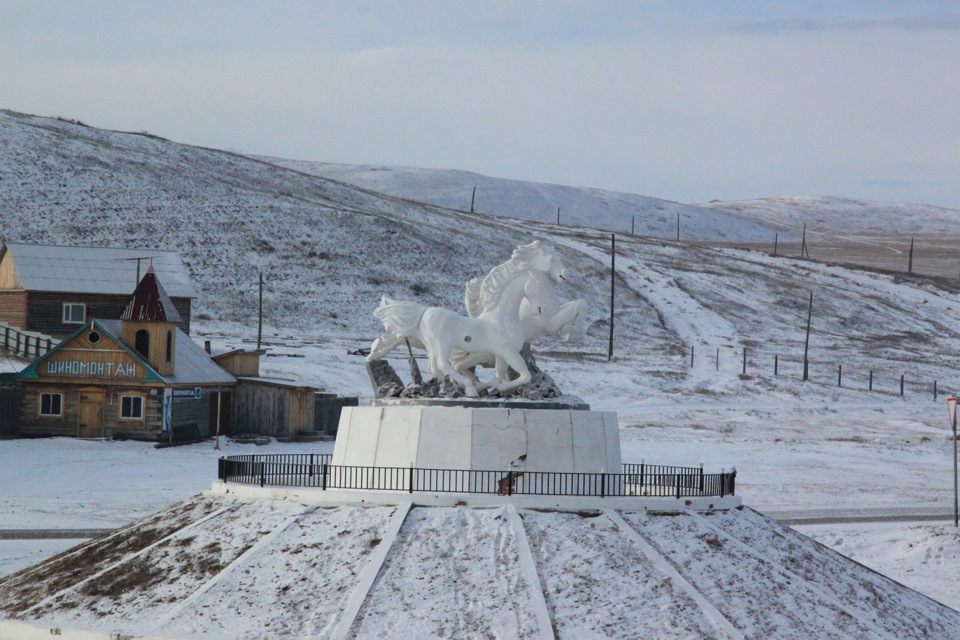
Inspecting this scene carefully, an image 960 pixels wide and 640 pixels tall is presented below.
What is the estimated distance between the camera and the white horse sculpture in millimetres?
28266

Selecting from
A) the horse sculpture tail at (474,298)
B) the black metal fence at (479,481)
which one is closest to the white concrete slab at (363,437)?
the black metal fence at (479,481)

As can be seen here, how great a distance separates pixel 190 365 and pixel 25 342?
1214 cm

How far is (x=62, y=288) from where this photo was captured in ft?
216

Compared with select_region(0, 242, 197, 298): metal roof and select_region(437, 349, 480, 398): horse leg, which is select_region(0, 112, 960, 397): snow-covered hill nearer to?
select_region(0, 242, 197, 298): metal roof

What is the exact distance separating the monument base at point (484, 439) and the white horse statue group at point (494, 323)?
1.35 m

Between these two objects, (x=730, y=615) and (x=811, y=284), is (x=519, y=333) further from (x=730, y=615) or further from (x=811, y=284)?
(x=811, y=284)

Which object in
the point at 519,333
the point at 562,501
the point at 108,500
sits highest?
the point at 519,333

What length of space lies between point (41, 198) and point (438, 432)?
86.3m

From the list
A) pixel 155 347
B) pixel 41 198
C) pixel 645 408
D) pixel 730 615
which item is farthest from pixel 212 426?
pixel 41 198

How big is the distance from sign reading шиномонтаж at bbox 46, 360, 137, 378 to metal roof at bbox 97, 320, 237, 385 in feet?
4.01

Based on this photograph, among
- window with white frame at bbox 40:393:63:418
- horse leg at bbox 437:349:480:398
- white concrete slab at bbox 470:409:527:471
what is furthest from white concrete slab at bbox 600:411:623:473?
window with white frame at bbox 40:393:63:418

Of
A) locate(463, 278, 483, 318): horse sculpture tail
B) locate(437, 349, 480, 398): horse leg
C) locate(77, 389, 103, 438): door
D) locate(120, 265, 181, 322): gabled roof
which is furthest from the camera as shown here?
locate(120, 265, 181, 322): gabled roof

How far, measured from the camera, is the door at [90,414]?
171 ft

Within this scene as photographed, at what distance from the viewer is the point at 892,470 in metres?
53.8
